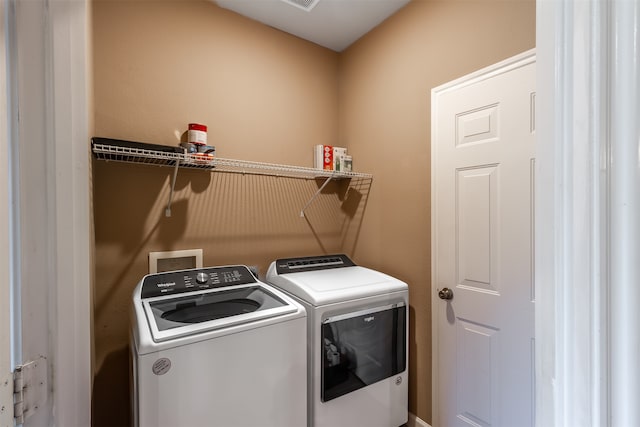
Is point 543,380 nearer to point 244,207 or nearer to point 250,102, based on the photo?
point 244,207

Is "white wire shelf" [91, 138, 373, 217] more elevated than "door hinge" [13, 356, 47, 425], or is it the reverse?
"white wire shelf" [91, 138, 373, 217]

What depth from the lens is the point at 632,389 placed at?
0.34m

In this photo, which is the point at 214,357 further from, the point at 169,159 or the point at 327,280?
the point at 169,159

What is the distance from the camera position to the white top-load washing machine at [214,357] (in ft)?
3.41

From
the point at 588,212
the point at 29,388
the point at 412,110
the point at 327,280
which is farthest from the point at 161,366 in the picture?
the point at 412,110

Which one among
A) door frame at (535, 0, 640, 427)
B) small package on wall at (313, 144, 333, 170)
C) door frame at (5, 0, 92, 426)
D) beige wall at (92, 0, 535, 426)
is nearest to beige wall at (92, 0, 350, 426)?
beige wall at (92, 0, 535, 426)

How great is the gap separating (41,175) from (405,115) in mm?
1839

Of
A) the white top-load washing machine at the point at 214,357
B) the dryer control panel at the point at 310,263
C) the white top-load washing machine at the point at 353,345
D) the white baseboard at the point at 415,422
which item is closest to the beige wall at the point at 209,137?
the dryer control panel at the point at 310,263

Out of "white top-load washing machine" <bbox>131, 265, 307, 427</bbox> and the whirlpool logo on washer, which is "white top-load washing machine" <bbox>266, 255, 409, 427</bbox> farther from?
the whirlpool logo on washer

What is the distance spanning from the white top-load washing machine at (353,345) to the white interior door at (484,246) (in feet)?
0.81

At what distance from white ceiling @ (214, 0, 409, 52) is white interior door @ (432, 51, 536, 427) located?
756 mm

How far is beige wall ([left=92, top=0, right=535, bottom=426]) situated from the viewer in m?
1.58

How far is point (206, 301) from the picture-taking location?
148 centimetres

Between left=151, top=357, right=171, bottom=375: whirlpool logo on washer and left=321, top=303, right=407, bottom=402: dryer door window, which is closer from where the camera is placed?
left=151, top=357, right=171, bottom=375: whirlpool logo on washer
